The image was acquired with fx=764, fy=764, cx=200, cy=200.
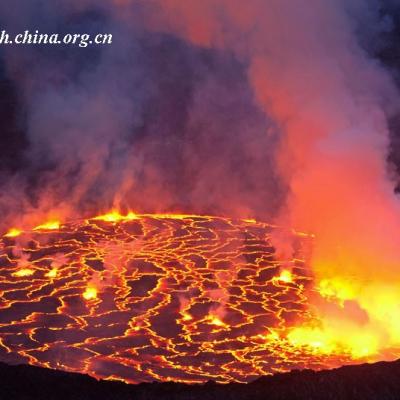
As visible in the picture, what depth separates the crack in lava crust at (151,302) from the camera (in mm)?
8969

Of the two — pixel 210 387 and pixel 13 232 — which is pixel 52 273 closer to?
pixel 13 232

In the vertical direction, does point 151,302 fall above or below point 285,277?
below

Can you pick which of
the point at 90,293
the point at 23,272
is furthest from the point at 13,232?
the point at 90,293

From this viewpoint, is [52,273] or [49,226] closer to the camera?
[52,273]

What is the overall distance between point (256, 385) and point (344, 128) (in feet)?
31.7

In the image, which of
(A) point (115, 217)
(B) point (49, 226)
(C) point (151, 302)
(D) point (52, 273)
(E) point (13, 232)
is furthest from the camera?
(A) point (115, 217)

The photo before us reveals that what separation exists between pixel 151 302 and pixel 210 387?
11.8 ft

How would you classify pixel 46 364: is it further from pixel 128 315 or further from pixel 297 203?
pixel 297 203

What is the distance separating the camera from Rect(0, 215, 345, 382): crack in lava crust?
8.97m

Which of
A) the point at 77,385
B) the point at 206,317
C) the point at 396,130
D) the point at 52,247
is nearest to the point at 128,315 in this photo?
the point at 206,317

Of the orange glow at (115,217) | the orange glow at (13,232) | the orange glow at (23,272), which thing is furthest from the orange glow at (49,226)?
the orange glow at (23,272)

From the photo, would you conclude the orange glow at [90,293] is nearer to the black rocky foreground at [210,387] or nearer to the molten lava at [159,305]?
the molten lava at [159,305]

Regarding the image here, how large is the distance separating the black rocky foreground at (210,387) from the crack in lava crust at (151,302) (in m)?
0.77

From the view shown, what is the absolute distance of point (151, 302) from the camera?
439 inches
